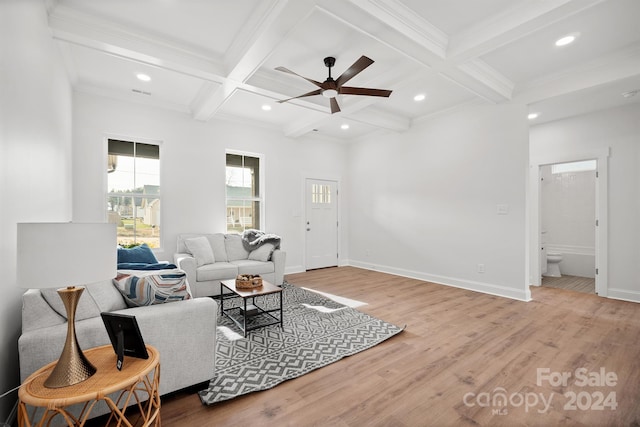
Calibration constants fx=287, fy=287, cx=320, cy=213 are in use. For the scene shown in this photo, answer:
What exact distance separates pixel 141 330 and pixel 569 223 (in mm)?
7445

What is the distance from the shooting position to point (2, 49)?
1.52 meters

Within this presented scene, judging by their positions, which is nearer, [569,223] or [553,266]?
[553,266]

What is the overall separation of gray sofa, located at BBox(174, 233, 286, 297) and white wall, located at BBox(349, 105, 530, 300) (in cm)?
236

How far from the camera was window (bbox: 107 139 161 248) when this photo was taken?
13.8ft

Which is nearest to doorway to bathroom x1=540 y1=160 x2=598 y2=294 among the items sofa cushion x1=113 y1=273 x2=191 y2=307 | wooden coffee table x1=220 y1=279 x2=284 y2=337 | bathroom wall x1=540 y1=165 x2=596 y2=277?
bathroom wall x1=540 y1=165 x2=596 y2=277

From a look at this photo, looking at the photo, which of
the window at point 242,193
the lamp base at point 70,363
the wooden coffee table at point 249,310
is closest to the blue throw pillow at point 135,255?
the wooden coffee table at point 249,310

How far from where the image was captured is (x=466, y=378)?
2.11 metres

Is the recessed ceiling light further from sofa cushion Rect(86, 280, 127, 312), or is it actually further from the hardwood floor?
sofa cushion Rect(86, 280, 127, 312)

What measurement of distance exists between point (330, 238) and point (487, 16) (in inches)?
183

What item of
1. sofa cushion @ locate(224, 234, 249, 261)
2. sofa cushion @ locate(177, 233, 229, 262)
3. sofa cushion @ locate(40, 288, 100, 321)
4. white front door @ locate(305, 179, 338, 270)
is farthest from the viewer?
white front door @ locate(305, 179, 338, 270)

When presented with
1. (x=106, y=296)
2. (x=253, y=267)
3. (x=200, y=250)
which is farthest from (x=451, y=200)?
(x=106, y=296)

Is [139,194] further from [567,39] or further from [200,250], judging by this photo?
[567,39]

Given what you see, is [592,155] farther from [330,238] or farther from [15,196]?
[15,196]

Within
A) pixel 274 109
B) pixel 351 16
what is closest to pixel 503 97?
pixel 351 16
